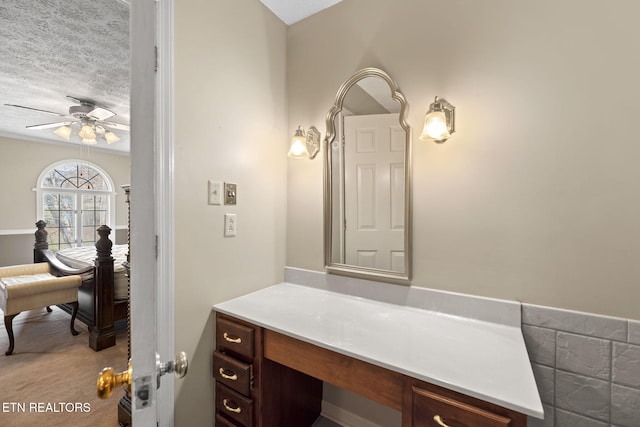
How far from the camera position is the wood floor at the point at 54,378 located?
5.01 feet

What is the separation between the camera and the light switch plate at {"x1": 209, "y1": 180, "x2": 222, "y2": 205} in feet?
4.40

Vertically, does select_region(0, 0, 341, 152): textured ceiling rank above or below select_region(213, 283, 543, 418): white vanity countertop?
above

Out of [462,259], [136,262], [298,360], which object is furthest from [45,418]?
[462,259]

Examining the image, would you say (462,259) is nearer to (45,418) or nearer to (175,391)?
(175,391)

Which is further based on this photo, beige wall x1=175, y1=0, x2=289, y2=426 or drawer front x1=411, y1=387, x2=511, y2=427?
beige wall x1=175, y1=0, x2=289, y2=426

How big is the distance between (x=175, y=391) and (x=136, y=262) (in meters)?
1.08

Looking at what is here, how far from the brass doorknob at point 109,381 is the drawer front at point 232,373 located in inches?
32.3

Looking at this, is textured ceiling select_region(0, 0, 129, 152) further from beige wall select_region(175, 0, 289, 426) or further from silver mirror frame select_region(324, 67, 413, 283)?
silver mirror frame select_region(324, 67, 413, 283)

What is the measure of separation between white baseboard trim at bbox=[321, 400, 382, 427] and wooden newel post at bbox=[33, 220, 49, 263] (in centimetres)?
313

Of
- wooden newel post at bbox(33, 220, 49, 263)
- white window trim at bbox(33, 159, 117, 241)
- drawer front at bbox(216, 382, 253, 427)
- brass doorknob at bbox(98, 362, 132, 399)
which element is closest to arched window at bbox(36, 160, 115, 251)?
white window trim at bbox(33, 159, 117, 241)

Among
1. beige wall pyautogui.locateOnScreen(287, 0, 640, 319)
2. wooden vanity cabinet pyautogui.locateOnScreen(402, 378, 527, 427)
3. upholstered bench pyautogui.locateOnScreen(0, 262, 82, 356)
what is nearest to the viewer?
wooden vanity cabinet pyautogui.locateOnScreen(402, 378, 527, 427)

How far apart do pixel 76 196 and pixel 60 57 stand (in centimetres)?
111

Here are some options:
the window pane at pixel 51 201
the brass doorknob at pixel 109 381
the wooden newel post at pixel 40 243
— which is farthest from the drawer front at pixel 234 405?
the wooden newel post at pixel 40 243

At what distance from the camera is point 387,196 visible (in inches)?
57.0
